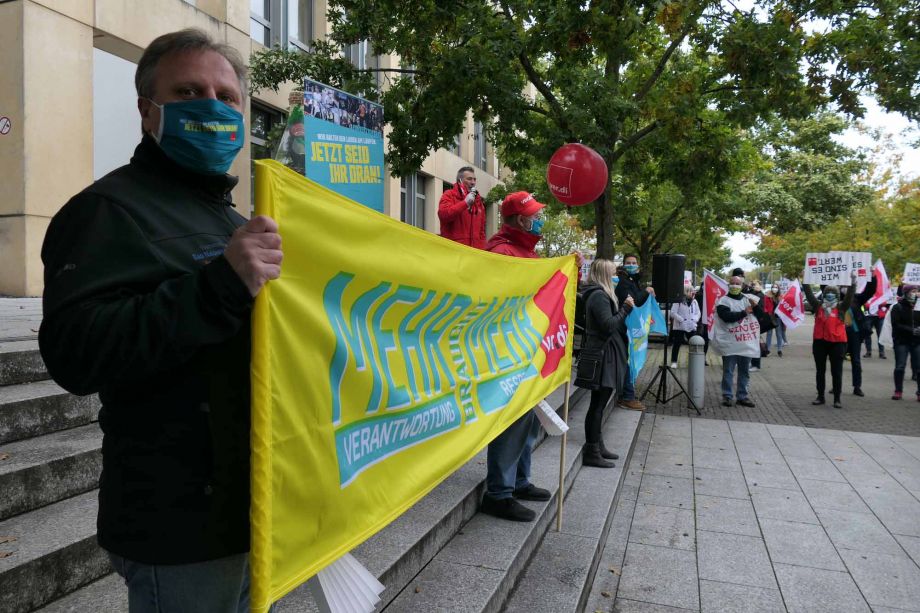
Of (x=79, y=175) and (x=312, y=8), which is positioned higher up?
(x=312, y=8)

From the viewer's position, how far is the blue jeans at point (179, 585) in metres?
1.46

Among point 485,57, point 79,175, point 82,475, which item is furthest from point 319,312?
point 79,175

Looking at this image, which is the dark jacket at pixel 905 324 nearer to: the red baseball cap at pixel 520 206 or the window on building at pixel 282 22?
the red baseball cap at pixel 520 206

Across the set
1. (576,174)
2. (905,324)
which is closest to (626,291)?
(576,174)

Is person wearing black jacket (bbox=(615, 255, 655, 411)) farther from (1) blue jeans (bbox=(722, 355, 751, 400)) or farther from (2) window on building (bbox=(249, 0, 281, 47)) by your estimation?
(2) window on building (bbox=(249, 0, 281, 47))

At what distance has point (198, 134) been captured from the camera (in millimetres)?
1599

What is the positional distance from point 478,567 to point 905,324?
39.4ft

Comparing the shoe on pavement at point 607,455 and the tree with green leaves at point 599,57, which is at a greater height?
the tree with green leaves at point 599,57

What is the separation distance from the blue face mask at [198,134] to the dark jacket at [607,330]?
5.16 meters

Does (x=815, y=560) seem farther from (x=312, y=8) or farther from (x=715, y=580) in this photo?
(x=312, y=8)

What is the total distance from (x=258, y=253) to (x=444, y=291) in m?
1.48

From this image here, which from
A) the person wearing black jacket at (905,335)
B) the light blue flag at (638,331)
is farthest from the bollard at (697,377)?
the person wearing black jacket at (905,335)

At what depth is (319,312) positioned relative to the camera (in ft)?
5.90

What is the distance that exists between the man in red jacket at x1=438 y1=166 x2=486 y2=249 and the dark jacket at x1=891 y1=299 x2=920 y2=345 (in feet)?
30.7
